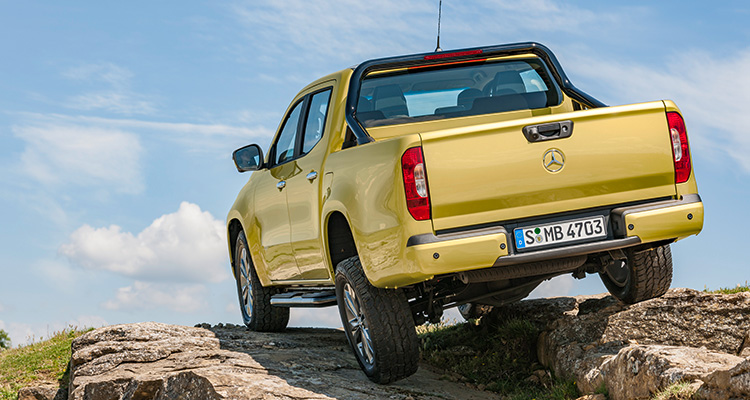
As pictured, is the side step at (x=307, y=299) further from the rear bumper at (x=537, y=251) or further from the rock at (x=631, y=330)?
the rock at (x=631, y=330)

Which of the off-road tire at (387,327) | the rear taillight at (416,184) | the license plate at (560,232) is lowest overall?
the off-road tire at (387,327)

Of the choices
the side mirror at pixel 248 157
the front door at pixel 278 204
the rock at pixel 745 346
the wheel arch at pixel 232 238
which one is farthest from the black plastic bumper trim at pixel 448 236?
the wheel arch at pixel 232 238

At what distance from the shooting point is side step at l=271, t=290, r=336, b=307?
6.50m

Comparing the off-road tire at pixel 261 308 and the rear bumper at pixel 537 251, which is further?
the off-road tire at pixel 261 308

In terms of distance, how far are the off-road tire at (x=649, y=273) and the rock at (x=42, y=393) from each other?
6.48m

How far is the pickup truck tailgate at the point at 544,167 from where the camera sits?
4.84 metres

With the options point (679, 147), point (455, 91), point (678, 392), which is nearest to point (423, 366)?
point (455, 91)

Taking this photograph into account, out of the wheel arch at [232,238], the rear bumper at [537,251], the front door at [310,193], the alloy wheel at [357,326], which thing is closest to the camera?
the rear bumper at [537,251]

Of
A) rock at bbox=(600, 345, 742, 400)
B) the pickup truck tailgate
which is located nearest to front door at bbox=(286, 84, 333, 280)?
the pickup truck tailgate

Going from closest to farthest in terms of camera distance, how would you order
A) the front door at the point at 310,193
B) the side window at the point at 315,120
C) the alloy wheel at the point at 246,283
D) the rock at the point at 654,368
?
the rock at the point at 654,368 < the front door at the point at 310,193 < the side window at the point at 315,120 < the alloy wheel at the point at 246,283

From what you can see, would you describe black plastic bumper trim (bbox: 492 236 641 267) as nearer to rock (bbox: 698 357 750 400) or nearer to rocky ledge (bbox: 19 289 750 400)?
rocky ledge (bbox: 19 289 750 400)

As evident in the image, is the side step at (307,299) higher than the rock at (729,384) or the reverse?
higher

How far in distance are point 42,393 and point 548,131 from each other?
703cm

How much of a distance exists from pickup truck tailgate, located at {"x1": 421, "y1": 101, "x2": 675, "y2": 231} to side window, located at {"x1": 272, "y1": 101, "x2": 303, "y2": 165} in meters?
2.49
